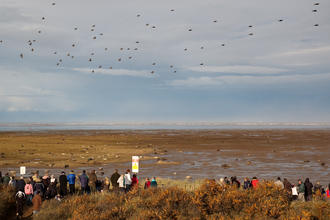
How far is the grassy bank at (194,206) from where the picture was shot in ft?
58.7

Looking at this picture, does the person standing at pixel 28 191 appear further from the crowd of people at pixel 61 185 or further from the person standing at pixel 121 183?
the person standing at pixel 121 183

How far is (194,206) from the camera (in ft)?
61.6

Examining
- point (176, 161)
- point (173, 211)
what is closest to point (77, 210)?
point (173, 211)

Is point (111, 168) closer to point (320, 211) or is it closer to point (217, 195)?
point (217, 195)

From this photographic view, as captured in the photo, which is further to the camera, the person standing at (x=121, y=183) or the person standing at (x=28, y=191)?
the person standing at (x=121, y=183)

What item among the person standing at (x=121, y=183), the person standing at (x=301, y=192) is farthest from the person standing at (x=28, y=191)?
the person standing at (x=301, y=192)

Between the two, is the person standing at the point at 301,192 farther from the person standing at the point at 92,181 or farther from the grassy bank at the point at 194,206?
the person standing at the point at 92,181

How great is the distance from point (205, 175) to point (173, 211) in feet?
51.5

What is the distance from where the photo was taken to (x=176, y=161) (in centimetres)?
4419

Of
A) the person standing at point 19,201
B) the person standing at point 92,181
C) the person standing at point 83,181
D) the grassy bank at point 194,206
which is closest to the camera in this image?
the grassy bank at point 194,206

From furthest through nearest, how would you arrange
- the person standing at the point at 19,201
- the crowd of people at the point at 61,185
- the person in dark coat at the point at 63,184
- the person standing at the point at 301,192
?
1. the person in dark coat at the point at 63,184
2. the crowd of people at the point at 61,185
3. the person standing at the point at 301,192
4. the person standing at the point at 19,201

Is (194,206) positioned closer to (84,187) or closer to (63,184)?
(84,187)

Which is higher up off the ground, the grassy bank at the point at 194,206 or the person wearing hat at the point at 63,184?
the person wearing hat at the point at 63,184

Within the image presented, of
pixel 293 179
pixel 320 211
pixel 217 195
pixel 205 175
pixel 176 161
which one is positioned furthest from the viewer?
pixel 176 161
